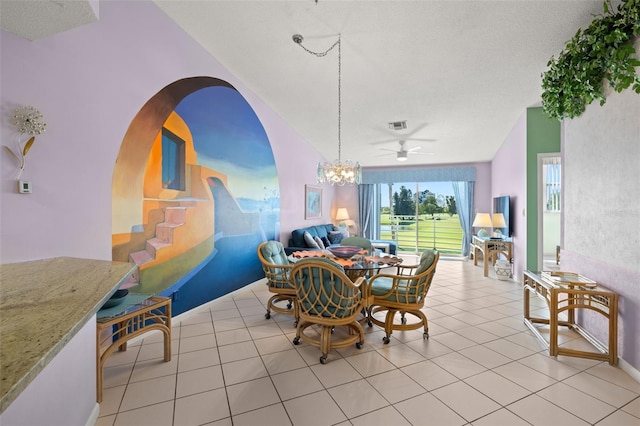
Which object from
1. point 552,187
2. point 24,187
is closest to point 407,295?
point 24,187

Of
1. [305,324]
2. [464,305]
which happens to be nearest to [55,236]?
[305,324]

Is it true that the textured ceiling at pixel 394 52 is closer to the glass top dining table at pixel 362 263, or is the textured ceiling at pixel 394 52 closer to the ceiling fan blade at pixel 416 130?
the ceiling fan blade at pixel 416 130

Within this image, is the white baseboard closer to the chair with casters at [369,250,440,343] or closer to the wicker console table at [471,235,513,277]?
the chair with casters at [369,250,440,343]

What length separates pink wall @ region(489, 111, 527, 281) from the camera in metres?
4.50

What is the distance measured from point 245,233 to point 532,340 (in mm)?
3574

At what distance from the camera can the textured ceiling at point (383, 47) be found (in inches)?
91.5

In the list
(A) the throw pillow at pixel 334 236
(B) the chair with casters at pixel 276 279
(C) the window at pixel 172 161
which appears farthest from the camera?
(A) the throw pillow at pixel 334 236

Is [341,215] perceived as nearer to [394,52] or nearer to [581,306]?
[394,52]

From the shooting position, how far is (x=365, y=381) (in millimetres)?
2002

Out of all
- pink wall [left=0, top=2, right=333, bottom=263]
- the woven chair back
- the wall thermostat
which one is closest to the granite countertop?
pink wall [left=0, top=2, right=333, bottom=263]

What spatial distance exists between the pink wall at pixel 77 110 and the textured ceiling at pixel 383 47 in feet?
0.74

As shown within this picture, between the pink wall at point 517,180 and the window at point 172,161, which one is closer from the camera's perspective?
the window at point 172,161

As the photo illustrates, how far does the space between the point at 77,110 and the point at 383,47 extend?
2710 mm

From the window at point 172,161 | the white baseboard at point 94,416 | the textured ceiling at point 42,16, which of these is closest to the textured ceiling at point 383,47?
the textured ceiling at point 42,16
